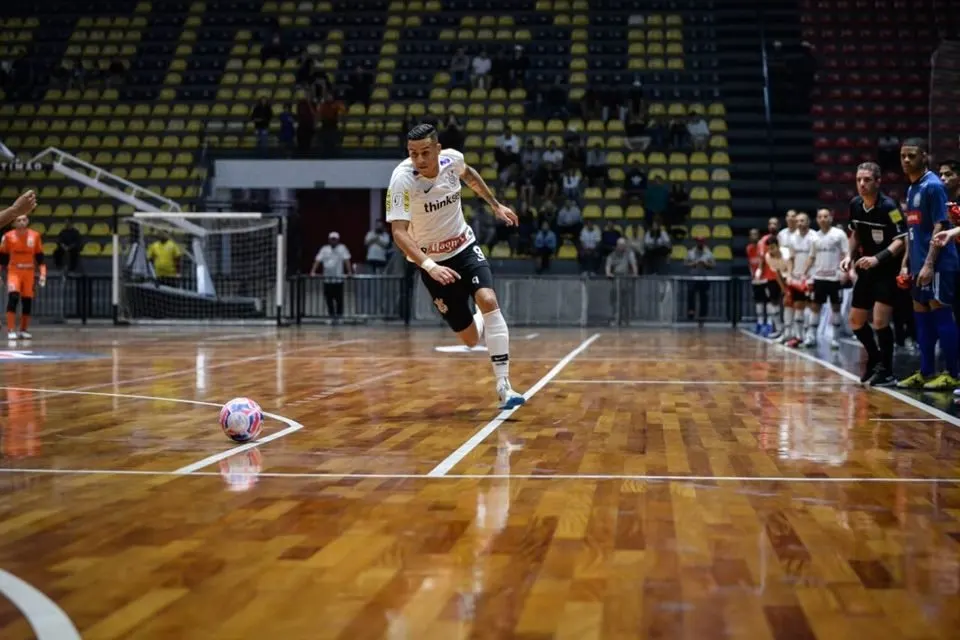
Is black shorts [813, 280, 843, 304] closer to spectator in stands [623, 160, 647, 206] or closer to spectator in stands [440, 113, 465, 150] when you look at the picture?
spectator in stands [623, 160, 647, 206]

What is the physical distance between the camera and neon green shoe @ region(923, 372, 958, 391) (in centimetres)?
1152

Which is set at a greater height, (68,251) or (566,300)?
(68,251)

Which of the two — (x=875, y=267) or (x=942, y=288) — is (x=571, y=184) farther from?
(x=942, y=288)

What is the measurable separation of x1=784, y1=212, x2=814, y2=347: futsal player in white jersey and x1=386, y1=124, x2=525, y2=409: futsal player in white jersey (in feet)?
35.5

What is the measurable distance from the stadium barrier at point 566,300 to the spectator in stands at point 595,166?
3770 millimetres

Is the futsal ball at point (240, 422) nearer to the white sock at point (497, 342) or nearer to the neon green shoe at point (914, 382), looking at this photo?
the white sock at point (497, 342)

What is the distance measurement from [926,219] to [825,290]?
8.51 metres

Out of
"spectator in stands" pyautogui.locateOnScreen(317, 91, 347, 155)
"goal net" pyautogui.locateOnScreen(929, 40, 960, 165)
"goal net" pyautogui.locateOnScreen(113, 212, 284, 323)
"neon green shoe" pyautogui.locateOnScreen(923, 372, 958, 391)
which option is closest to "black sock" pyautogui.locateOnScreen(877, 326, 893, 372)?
"neon green shoe" pyautogui.locateOnScreen(923, 372, 958, 391)

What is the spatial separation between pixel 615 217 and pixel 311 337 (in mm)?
11071

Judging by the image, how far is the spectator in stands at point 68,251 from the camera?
30.7m

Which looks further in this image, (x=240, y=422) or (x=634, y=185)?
(x=634, y=185)

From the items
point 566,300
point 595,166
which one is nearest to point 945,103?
point 566,300

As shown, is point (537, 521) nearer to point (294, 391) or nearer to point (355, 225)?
point (294, 391)

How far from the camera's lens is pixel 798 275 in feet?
66.7
